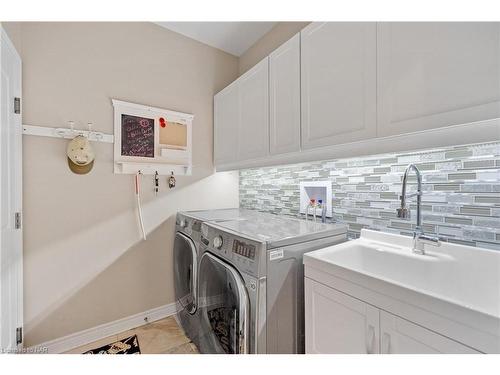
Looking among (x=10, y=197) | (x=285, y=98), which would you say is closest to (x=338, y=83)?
(x=285, y=98)

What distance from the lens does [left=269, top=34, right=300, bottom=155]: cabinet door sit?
1457 mm

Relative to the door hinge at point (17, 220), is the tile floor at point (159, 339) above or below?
below

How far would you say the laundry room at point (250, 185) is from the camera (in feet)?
2.85

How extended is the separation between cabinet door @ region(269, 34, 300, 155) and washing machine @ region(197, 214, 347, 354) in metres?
0.61

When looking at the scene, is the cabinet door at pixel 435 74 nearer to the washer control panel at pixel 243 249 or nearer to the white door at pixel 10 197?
the washer control panel at pixel 243 249

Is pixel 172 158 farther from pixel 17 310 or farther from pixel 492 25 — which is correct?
pixel 492 25

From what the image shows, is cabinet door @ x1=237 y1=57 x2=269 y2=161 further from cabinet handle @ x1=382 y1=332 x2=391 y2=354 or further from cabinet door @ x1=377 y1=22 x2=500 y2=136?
cabinet handle @ x1=382 y1=332 x2=391 y2=354

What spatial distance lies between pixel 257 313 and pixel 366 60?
1.33 meters

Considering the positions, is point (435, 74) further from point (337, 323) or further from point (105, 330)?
point (105, 330)

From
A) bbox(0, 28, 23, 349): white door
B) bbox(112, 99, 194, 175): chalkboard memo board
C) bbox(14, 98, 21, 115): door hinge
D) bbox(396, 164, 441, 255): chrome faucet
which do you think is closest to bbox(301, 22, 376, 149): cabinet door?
bbox(396, 164, 441, 255): chrome faucet

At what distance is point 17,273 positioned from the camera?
1.47 m

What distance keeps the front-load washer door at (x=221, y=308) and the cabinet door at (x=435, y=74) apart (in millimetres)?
1058

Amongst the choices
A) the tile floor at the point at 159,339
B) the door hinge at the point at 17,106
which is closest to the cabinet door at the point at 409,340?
the tile floor at the point at 159,339
